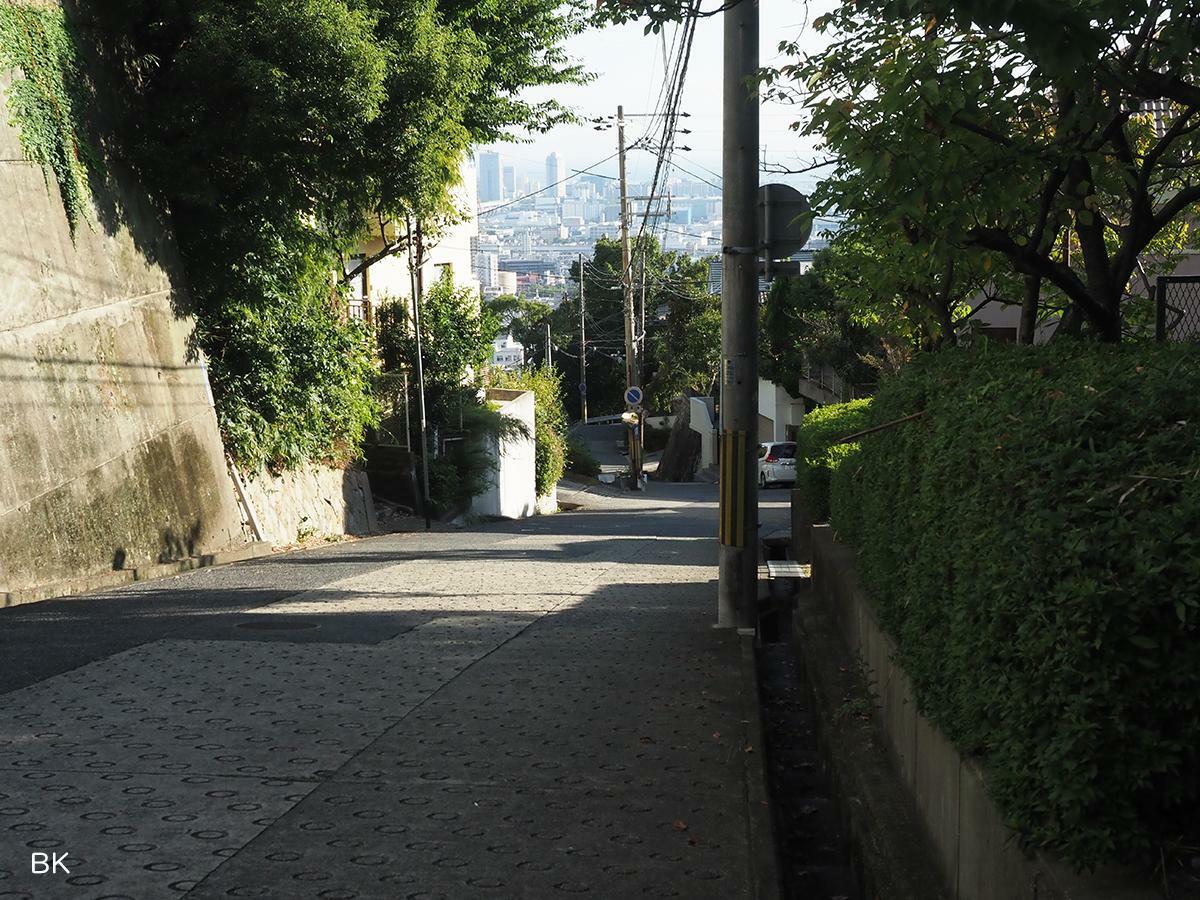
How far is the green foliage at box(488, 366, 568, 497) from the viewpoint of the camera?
125 ft

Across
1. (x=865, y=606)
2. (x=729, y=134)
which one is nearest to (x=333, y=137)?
(x=729, y=134)

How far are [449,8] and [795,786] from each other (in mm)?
18605

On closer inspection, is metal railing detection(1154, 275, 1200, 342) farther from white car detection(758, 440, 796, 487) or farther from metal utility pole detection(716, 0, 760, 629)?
white car detection(758, 440, 796, 487)

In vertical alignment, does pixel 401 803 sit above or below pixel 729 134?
below

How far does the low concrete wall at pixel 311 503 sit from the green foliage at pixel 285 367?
39 cm

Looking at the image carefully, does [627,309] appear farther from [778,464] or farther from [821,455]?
[821,455]

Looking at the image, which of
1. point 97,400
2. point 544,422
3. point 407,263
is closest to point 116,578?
point 97,400

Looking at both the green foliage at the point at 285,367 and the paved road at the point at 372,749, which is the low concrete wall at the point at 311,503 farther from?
the paved road at the point at 372,749

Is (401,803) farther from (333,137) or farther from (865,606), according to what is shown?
(333,137)

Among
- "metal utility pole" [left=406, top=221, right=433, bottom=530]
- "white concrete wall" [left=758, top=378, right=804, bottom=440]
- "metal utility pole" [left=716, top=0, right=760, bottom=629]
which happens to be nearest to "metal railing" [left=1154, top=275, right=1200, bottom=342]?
"metal utility pole" [left=716, top=0, right=760, bottom=629]

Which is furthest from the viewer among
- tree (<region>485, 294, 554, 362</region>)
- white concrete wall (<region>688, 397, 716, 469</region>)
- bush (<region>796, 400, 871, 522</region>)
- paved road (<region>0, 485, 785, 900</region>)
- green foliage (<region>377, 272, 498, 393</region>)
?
tree (<region>485, 294, 554, 362</region>)

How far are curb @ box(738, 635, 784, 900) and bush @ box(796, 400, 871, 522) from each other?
17.8 feet

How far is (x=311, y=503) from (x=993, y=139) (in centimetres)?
1629

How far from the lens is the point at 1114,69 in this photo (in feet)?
20.7
